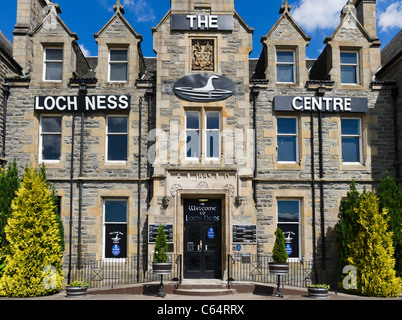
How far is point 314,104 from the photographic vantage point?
57.2 ft

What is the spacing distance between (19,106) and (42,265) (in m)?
6.77

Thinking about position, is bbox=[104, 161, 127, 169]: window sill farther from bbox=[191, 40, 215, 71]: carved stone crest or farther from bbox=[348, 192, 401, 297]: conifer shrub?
bbox=[348, 192, 401, 297]: conifer shrub

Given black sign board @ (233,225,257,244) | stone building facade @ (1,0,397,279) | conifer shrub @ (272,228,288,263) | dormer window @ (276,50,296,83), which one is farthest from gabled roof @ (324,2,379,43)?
conifer shrub @ (272,228,288,263)

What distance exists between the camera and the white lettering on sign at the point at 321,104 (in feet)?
57.1

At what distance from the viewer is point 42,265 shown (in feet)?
47.1

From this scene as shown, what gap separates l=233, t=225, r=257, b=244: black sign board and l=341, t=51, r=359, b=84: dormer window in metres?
7.45

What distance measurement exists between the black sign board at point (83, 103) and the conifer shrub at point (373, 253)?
9.84 m

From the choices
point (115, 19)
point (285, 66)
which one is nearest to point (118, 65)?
point (115, 19)

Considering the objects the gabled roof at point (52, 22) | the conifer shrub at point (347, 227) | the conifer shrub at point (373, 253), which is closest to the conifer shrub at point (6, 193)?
the gabled roof at point (52, 22)

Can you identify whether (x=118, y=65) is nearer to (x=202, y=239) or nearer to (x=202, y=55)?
(x=202, y=55)

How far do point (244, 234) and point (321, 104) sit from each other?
6.09 m

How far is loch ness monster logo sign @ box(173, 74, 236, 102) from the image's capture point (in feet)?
55.4

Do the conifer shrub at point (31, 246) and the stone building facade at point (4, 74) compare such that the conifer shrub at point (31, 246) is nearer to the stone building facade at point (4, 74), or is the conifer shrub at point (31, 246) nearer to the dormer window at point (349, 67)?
the stone building facade at point (4, 74)
